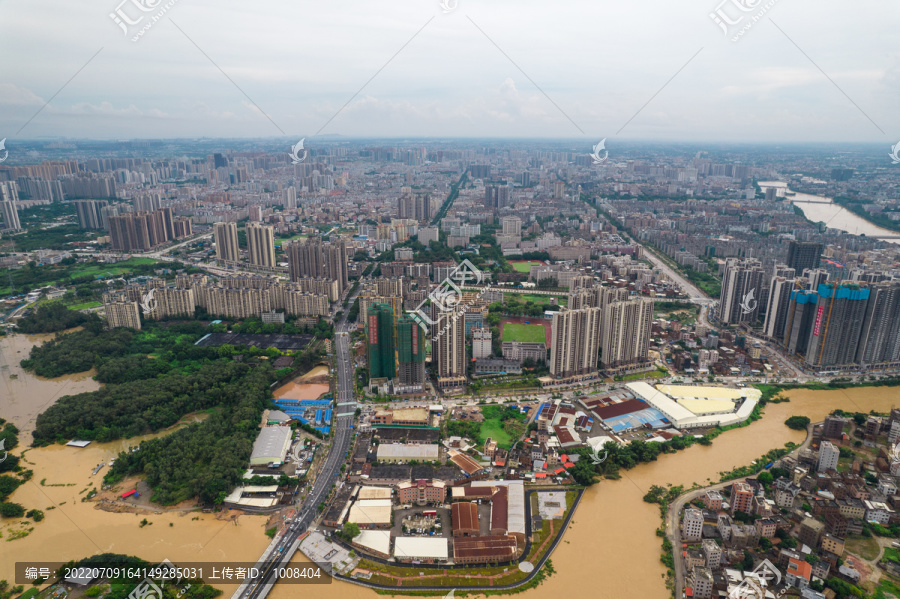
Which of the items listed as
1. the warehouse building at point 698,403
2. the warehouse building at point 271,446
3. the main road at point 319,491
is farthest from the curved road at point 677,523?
the warehouse building at point 271,446

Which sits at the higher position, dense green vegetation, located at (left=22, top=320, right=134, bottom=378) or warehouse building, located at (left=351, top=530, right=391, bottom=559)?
dense green vegetation, located at (left=22, top=320, right=134, bottom=378)

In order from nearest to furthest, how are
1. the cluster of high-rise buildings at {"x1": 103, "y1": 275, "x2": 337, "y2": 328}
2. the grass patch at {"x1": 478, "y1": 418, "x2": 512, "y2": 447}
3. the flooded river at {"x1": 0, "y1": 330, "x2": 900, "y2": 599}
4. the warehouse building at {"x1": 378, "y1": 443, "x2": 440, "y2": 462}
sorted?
the flooded river at {"x1": 0, "y1": 330, "x2": 900, "y2": 599}, the warehouse building at {"x1": 378, "y1": 443, "x2": 440, "y2": 462}, the grass patch at {"x1": 478, "y1": 418, "x2": 512, "y2": 447}, the cluster of high-rise buildings at {"x1": 103, "y1": 275, "x2": 337, "y2": 328}

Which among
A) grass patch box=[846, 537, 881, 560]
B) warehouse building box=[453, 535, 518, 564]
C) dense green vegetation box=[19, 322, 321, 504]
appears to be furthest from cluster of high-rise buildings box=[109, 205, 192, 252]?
grass patch box=[846, 537, 881, 560]

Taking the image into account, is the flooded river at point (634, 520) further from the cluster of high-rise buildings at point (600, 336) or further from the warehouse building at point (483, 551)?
the cluster of high-rise buildings at point (600, 336)

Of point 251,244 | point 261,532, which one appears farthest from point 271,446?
point 251,244

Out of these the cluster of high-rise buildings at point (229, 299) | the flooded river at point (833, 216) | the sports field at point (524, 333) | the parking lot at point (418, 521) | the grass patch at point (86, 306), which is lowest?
the parking lot at point (418, 521)

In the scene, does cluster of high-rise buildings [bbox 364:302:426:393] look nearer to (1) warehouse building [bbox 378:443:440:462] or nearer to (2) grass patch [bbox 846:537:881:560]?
(1) warehouse building [bbox 378:443:440:462]

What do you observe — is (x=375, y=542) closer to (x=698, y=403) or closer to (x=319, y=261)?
(x=698, y=403)
